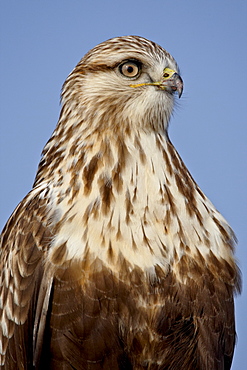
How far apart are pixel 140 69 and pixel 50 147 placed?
94cm

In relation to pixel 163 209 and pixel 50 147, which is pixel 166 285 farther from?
pixel 50 147

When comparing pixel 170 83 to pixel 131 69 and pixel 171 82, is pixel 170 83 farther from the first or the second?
pixel 131 69

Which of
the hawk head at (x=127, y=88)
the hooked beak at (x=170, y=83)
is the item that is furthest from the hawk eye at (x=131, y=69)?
the hooked beak at (x=170, y=83)

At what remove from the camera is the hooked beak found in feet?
15.2

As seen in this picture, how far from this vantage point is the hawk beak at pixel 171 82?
4625mm

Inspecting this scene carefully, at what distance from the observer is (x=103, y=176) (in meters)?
4.36

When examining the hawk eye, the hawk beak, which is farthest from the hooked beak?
the hawk eye

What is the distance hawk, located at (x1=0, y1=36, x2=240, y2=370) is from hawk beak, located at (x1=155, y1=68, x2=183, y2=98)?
1 cm

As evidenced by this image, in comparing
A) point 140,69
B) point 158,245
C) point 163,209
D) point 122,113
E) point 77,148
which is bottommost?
point 158,245

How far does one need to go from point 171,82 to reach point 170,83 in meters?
0.01

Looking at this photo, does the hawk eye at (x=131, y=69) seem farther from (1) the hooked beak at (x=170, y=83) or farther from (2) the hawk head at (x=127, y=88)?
(1) the hooked beak at (x=170, y=83)

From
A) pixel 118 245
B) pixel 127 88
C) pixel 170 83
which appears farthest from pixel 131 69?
pixel 118 245

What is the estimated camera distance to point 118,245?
4109 millimetres

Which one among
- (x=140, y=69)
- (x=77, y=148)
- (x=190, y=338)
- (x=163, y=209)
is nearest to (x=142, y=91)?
(x=140, y=69)
